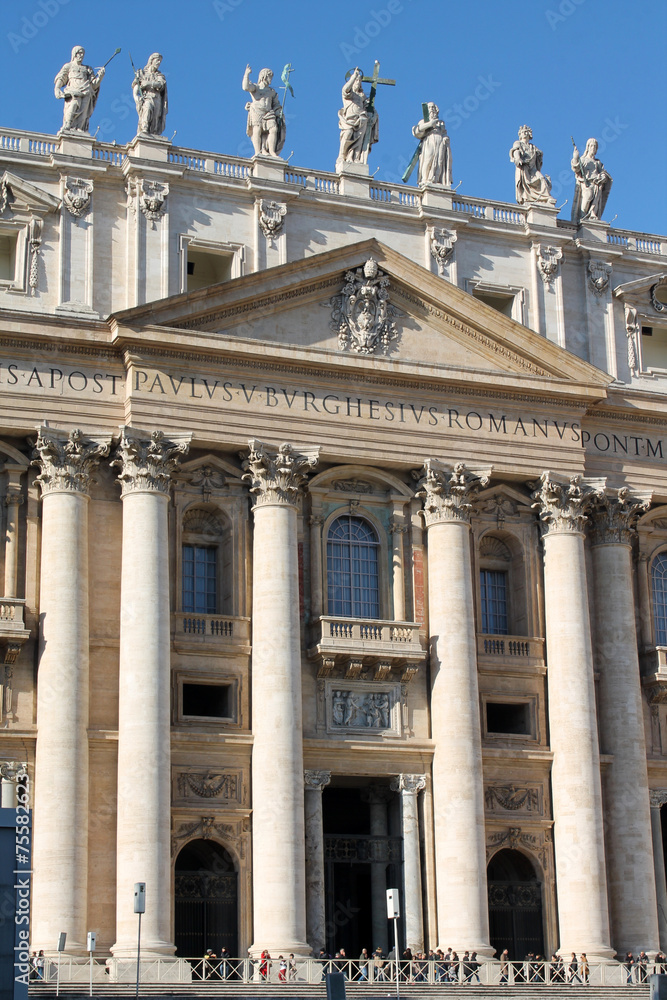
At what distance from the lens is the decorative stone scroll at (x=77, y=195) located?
46.6 m

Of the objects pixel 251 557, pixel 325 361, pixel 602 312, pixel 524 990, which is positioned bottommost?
pixel 524 990

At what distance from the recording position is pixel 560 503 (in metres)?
49.6

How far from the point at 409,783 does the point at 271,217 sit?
17.0 meters

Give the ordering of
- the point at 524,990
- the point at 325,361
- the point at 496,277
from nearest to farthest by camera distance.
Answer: the point at 524,990, the point at 325,361, the point at 496,277

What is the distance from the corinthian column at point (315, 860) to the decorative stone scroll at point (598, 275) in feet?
61.1

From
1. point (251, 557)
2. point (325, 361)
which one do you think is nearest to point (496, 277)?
point (325, 361)

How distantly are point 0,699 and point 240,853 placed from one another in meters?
7.59

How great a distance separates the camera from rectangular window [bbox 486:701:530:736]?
1929 inches

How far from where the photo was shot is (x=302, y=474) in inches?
1836

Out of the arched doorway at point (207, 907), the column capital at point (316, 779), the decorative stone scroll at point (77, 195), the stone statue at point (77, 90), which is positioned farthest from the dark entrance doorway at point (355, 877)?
the stone statue at point (77, 90)

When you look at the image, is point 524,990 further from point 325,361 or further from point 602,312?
point 602,312

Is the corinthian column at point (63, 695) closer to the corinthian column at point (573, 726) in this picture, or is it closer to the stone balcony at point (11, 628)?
the stone balcony at point (11, 628)

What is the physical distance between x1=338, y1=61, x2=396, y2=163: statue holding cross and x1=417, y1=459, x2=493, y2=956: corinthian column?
10.3 metres

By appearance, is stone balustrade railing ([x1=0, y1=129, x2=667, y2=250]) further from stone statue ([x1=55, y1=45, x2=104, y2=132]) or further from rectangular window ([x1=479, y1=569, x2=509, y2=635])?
rectangular window ([x1=479, y1=569, x2=509, y2=635])
